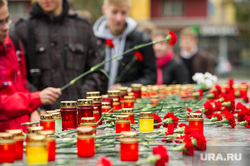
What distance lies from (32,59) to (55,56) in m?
0.25

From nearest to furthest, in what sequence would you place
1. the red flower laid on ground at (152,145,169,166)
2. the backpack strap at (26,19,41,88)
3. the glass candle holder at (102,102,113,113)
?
1. the red flower laid on ground at (152,145,169,166)
2. the glass candle holder at (102,102,113,113)
3. the backpack strap at (26,19,41,88)

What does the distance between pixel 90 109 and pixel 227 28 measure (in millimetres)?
36301

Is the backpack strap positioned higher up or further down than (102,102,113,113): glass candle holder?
higher up

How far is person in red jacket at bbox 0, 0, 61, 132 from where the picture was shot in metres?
3.94

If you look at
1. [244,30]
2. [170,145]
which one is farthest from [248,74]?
[170,145]

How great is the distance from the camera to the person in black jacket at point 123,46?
588cm

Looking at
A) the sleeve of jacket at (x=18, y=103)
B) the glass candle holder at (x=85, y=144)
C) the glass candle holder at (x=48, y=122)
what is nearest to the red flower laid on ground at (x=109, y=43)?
the sleeve of jacket at (x=18, y=103)

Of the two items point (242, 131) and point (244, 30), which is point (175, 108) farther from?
point (244, 30)

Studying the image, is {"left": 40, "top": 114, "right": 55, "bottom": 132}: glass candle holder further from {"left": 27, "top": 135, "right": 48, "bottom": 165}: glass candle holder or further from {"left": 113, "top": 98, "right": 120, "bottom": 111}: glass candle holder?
{"left": 113, "top": 98, "right": 120, "bottom": 111}: glass candle holder

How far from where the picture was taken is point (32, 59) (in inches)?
190

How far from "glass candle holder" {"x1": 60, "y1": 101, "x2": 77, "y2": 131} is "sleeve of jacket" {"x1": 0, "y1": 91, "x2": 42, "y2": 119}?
3.17ft

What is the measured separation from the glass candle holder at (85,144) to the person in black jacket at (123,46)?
343 centimetres

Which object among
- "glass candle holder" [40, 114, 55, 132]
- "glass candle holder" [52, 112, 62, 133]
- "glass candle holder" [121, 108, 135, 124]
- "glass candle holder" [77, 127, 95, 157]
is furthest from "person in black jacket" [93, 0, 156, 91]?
"glass candle holder" [77, 127, 95, 157]

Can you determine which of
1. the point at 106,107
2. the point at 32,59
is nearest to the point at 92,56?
the point at 32,59
